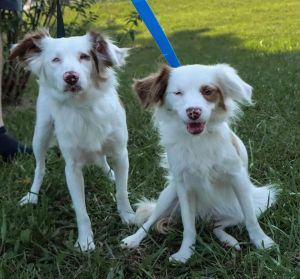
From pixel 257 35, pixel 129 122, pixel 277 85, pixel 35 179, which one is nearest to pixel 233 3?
pixel 257 35

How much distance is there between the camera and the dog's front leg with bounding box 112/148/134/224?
351 centimetres

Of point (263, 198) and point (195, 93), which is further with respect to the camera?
point (263, 198)

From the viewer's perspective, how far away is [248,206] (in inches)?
118

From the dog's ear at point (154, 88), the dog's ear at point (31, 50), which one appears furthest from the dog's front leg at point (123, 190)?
the dog's ear at point (31, 50)

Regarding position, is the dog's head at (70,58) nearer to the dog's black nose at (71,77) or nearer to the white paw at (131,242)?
the dog's black nose at (71,77)

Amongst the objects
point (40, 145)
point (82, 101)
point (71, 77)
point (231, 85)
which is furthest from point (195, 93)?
point (40, 145)

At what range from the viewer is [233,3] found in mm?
19016

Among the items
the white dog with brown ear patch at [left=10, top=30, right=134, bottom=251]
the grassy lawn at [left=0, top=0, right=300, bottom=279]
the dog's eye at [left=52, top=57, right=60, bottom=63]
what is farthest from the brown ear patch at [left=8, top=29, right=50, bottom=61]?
the grassy lawn at [left=0, top=0, right=300, bottom=279]

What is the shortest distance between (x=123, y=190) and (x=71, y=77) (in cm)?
90

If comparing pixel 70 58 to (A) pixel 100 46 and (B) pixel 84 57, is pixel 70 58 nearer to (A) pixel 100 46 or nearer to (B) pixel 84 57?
(B) pixel 84 57

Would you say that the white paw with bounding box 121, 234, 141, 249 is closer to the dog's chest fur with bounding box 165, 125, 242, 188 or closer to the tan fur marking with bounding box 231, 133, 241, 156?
the dog's chest fur with bounding box 165, 125, 242, 188

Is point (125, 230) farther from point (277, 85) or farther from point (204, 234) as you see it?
point (277, 85)

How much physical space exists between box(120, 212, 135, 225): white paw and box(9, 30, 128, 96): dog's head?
0.84m

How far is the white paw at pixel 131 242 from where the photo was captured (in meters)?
3.13
